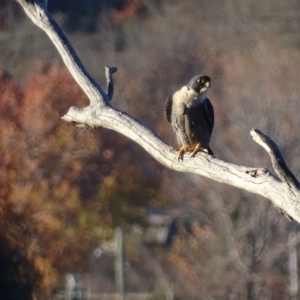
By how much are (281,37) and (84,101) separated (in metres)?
3.10

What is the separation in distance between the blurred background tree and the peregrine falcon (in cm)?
459

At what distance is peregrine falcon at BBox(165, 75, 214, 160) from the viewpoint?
431 centimetres

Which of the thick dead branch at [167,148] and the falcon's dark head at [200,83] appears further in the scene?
the falcon's dark head at [200,83]

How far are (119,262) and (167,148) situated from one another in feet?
20.8

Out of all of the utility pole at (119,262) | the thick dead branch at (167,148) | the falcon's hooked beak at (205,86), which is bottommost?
the utility pole at (119,262)

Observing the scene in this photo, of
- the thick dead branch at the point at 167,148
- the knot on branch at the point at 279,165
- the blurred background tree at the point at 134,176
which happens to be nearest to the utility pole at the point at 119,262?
the blurred background tree at the point at 134,176

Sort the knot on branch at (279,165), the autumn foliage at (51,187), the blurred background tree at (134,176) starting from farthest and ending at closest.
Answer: the autumn foliage at (51,187) → the blurred background tree at (134,176) → the knot on branch at (279,165)

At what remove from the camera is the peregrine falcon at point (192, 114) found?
4309 mm

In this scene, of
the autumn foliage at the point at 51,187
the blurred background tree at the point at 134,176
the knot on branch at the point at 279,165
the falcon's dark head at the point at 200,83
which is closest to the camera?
the knot on branch at the point at 279,165

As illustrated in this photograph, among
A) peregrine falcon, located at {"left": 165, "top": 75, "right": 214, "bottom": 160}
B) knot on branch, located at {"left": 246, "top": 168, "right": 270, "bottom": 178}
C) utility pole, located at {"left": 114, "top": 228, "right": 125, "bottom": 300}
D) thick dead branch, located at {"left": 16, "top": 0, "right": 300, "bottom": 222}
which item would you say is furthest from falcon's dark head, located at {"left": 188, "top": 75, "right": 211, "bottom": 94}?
utility pole, located at {"left": 114, "top": 228, "right": 125, "bottom": 300}

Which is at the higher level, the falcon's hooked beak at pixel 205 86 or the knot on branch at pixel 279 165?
the knot on branch at pixel 279 165

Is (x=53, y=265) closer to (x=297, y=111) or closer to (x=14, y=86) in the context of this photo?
(x=14, y=86)

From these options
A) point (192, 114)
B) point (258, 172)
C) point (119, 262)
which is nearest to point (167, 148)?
point (258, 172)

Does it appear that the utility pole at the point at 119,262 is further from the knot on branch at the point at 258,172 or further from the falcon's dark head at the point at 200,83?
the knot on branch at the point at 258,172
